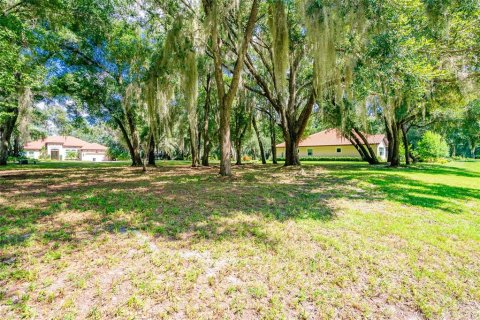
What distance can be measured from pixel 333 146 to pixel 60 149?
155 ft

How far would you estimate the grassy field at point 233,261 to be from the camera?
2281mm

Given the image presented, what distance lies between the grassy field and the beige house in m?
29.0

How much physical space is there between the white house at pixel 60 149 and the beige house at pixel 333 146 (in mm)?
38568

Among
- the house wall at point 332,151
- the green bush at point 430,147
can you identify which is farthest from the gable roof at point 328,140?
the green bush at point 430,147

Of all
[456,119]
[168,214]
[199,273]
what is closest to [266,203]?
[168,214]

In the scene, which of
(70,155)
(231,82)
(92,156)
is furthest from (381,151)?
(70,155)

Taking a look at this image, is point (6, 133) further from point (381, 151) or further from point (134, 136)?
point (381, 151)

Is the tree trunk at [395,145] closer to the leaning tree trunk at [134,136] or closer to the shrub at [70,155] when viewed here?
the leaning tree trunk at [134,136]

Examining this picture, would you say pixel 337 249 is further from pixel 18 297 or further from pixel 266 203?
pixel 18 297

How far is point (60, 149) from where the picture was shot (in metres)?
45.0

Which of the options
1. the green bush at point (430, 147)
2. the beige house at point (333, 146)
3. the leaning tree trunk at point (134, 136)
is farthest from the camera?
the beige house at point (333, 146)

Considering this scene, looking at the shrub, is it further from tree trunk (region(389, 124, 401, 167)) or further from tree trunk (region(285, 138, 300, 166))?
tree trunk (region(389, 124, 401, 167))

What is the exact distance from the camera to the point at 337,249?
3316 millimetres

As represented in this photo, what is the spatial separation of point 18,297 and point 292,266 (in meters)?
2.74
